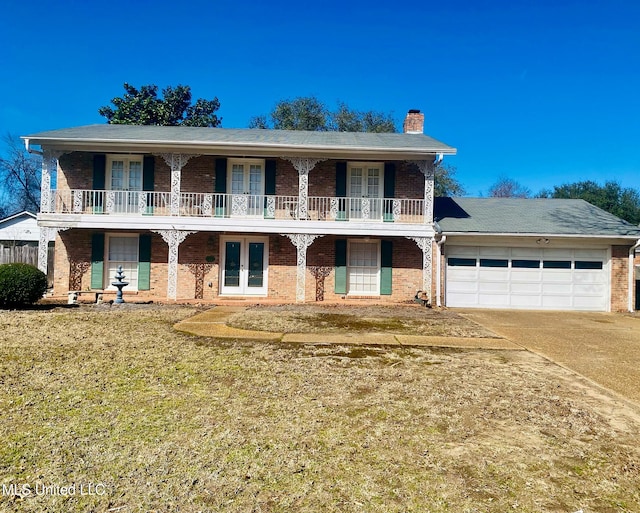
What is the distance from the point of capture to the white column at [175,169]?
12914 millimetres

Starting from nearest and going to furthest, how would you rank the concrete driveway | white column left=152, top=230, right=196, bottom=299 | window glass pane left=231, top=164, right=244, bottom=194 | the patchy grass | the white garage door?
the patchy grass, the concrete driveway, white column left=152, top=230, right=196, bottom=299, the white garage door, window glass pane left=231, top=164, right=244, bottom=194

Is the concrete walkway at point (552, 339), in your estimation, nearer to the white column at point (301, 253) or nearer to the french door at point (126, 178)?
the white column at point (301, 253)

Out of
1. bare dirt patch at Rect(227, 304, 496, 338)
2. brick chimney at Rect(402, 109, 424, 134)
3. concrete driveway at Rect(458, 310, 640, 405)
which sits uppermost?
brick chimney at Rect(402, 109, 424, 134)

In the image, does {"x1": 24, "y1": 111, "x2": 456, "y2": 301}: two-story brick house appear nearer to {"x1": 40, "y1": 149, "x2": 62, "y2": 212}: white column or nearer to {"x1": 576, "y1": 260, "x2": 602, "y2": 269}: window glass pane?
{"x1": 40, "y1": 149, "x2": 62, "y2": 212}: white column

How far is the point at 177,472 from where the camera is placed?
105 inches

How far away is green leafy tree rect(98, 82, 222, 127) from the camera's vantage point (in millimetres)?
29250

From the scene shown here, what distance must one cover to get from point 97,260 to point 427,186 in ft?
38.5

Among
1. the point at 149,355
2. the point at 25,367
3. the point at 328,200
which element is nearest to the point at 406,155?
the point at 328,200

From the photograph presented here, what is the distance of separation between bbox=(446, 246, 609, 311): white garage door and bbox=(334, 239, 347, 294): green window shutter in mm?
3550

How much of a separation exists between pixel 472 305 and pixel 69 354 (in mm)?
11732

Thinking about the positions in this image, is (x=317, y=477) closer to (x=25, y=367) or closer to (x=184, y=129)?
(x=25, y=367)

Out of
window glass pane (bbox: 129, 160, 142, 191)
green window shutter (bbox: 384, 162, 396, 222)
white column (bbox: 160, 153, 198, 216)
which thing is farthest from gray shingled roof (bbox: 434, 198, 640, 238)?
window glass pane (bbox: 129, 160, 142, 191)

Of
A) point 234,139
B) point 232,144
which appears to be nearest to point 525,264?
point 232,144

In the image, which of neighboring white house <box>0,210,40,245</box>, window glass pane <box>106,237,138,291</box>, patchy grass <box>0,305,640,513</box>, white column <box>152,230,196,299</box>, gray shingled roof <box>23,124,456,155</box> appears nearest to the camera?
patchy grass <box>0,305,640,513</box>
